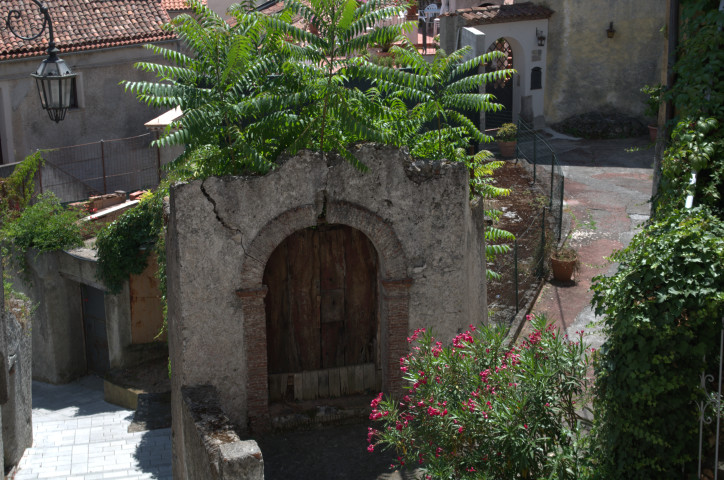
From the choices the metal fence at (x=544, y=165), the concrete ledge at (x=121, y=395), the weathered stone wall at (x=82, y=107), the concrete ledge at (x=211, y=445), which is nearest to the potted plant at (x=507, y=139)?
the metal fence at (x=544, y=165)

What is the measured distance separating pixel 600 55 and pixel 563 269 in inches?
473

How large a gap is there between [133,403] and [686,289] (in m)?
14.3

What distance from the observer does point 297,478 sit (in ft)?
30.0

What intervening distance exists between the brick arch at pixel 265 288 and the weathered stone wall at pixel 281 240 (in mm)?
11

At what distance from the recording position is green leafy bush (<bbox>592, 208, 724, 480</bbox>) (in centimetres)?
670

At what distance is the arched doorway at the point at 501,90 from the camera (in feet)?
87.3

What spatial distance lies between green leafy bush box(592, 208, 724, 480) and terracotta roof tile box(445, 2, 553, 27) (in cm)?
2040

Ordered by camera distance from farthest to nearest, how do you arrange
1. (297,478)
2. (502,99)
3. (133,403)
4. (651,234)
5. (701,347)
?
1. (502,99)
2. (133,403)
3. (297,478)
4. (651,234)
5. (701,347)

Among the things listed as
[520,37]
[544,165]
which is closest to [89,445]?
[544,165]

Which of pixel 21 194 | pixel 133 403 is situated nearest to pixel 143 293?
pixel 133 403

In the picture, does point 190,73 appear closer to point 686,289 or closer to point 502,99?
point 686,289

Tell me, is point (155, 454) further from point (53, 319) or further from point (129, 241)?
point (53, 319)

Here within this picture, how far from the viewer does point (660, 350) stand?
6.78 metres

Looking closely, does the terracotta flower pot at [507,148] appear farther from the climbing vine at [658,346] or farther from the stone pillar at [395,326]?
the climbing vine at [658,346]
